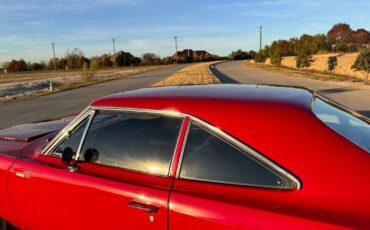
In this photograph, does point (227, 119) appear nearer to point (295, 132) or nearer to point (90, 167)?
point (295, 132)

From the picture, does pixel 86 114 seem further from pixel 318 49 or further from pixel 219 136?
pixel 318 49

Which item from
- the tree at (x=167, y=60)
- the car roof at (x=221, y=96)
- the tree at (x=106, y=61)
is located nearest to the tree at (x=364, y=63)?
the car roof at (x=221, y=96)

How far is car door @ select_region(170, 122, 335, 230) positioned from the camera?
6.57ft

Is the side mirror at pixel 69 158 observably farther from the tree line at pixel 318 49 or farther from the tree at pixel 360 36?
the tree at pixel 360 36

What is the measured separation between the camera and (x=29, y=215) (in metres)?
3.23

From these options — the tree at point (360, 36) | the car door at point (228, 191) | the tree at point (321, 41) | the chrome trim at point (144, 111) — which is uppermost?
the tree at point (360, 36)

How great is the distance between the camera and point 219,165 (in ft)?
7.70

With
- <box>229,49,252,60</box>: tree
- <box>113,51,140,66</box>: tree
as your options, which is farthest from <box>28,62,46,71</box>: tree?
<box>229,49,252,60</box>: tree

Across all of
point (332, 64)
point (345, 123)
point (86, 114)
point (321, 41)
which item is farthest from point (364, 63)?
point (321, 41)

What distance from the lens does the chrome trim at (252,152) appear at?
2129mm

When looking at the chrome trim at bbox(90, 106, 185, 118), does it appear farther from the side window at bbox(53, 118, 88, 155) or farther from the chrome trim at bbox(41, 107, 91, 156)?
the side window at bbox(53, 118, 88, 155)

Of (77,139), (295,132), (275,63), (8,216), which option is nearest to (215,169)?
(295,132)

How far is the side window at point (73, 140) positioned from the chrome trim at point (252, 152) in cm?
103

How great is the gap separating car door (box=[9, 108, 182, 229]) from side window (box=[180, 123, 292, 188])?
0.44 ft
